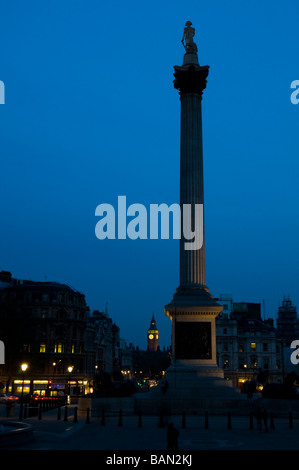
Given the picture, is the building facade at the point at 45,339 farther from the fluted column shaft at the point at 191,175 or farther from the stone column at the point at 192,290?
the stone column at the point at 192,290

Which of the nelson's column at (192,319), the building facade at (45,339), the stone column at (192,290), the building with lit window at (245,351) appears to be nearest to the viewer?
the nelson's column at (192,319)

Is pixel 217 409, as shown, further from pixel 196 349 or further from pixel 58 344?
pixel 58 344

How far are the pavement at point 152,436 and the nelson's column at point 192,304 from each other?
25.3 ft

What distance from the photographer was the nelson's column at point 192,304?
3900 cm

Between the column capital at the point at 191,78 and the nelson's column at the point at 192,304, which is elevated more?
the column capital at the point at 191,78

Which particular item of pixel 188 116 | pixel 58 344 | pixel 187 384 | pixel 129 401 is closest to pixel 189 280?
pixel 187 384

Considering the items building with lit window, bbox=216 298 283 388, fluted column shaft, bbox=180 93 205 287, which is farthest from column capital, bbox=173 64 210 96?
building with lit window, bbox=216 298 283 388

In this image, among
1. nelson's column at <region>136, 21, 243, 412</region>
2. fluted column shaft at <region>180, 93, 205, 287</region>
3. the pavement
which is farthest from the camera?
fluted column shaft at <region>180, 93, 205, 287</region>

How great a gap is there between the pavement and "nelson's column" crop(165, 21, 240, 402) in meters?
7.73

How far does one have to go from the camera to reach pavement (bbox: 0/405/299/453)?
19.8 metres

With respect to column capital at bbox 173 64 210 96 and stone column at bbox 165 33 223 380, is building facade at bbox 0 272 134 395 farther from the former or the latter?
column capital at bbox 173 64 210 96

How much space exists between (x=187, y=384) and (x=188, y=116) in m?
22.9

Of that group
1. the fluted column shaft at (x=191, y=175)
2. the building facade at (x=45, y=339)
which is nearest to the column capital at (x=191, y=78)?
the fluted column shaft at (x=191, y=175)
